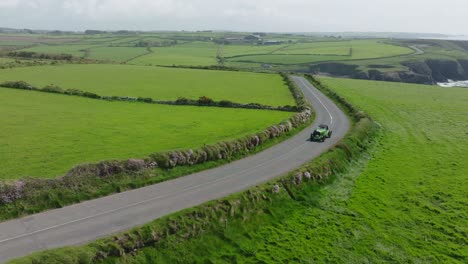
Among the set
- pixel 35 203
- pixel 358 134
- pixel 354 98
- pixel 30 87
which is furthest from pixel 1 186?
pixel 354 98

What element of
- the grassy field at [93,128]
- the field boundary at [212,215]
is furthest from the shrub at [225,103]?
the field boundary at [212,215]

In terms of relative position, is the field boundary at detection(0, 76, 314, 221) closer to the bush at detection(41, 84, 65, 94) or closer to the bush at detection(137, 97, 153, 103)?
the bush at detection(137, 97, 153, 103)

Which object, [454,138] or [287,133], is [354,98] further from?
[287,133]

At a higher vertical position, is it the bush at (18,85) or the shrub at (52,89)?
the bush at (18,85)

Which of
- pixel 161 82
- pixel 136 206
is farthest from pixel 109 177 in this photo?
pixel 161 82

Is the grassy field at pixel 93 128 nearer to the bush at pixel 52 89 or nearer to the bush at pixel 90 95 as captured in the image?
the bush at pixel 90 95

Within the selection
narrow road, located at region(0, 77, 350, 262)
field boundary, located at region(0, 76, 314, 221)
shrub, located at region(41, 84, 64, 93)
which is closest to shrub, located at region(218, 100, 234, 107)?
field boundary, located at region(0, 76, 314, 221)
